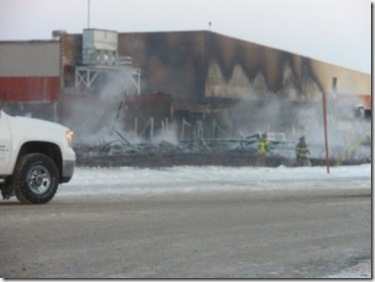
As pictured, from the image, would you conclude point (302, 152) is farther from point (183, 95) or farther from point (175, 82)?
point (175, 82)

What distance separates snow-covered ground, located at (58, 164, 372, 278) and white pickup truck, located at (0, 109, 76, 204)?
5.36ft

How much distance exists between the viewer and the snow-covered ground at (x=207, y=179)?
14516mm

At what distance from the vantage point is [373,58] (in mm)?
7586

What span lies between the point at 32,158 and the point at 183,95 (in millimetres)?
9296

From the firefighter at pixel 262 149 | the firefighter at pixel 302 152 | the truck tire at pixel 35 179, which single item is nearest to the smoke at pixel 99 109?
the firefighter at pixel 262 149

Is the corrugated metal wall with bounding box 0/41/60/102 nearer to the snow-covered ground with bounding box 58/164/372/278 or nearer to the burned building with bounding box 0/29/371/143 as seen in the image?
the burned building with bounding box 0/29/371/143

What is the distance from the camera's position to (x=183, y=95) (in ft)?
65.4

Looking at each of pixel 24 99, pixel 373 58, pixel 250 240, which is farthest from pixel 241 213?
pixel 24 99

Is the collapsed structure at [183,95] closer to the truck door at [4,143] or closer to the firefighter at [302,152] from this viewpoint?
the firefighter at [302,152]

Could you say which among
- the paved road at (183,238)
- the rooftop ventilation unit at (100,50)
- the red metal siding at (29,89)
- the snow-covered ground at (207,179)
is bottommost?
the paved road at (183,238)

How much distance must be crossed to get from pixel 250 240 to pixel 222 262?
1157 mm

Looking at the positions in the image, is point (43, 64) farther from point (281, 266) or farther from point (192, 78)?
point (281, 266)

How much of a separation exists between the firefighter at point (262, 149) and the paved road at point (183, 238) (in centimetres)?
798

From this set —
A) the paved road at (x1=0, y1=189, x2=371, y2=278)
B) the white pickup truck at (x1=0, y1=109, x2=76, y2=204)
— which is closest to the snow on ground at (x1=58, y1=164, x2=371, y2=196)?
the white pickup truck at (x1=0, y1=109, x2=76, y2=204)
